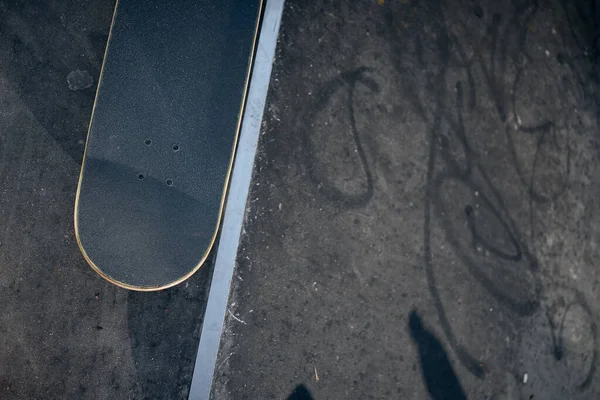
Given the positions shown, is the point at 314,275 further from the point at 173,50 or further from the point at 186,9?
the point at 186,9

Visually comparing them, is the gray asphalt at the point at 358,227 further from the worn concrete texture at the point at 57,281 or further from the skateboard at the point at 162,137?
the skateboard at the point at 162,137

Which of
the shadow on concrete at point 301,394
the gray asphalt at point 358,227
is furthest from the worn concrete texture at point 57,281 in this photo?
the shadow on concrete at point 301,394

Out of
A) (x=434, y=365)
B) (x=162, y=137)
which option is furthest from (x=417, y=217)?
(x=162, y=137)

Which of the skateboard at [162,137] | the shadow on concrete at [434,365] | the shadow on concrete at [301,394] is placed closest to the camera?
the skateboard at [162,137]

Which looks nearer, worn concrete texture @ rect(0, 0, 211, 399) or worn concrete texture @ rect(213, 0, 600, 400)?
worn concrete texture @ rect(0, 0, 211, 399)

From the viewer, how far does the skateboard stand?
241 cm

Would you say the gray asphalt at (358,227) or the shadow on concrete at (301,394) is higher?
the gray asphalt at (358,227)

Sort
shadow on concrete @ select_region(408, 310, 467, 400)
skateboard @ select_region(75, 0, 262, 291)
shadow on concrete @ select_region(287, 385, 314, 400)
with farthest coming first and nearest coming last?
shadow on concrete @ select_region(408, 310, 467, 400), shadow on concrete @ select_region(287, 385, 314, 400), skateboard @ select_region(75, 0, 262, 291)

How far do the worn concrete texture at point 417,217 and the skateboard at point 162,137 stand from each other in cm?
25

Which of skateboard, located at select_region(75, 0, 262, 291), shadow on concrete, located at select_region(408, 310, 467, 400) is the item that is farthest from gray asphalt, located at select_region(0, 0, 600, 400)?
skateboard, located at select_region(75, 0, 262, 291)

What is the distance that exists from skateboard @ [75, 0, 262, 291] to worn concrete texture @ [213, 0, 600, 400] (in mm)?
249

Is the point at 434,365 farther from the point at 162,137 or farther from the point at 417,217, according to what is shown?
the point at 162,137

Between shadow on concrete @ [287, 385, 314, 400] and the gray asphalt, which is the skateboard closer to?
the gray asphalt

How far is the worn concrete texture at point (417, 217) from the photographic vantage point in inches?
102
